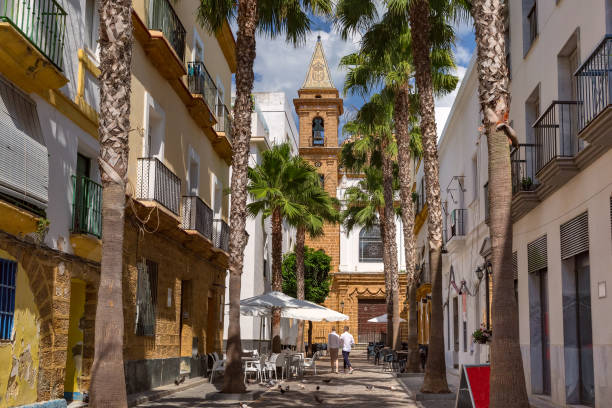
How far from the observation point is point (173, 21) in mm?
19906

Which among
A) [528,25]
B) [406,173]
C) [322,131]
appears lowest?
[406,173]

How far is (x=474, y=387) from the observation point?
438 inches

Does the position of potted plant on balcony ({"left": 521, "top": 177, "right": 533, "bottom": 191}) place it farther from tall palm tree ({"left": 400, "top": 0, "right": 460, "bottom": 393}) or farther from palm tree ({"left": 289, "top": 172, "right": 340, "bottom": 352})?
palm tree ({"left": 289, "top": 172, "right": 340, "bottom": 352})

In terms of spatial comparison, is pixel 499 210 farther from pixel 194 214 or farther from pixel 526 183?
pixel 194 214

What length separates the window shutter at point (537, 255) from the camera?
15.7 metres

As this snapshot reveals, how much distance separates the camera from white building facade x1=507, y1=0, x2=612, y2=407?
11727 millimetres

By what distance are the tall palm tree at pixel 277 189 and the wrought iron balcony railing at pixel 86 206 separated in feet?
52.1

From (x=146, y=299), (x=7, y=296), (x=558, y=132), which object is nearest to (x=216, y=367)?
(x=146, y=299)

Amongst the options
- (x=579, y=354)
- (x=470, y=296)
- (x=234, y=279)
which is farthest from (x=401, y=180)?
(x=579, y=354)

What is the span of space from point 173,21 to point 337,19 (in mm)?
4753

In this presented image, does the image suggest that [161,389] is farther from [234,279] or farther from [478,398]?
[478,398]

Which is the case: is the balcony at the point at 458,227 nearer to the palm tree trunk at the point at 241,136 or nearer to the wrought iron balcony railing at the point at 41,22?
the palm tree trunk at the point at 241,136

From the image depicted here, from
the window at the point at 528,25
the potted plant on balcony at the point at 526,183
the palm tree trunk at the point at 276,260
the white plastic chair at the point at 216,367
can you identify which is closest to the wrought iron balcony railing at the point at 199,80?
the white plastic chair at the point at 216,367

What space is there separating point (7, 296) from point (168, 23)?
10.4m
